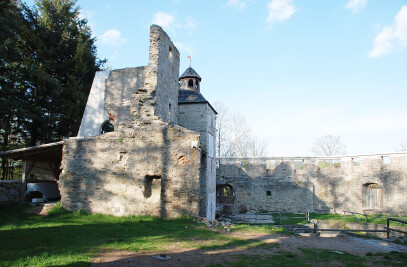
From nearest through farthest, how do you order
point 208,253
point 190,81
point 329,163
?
point 208,253 → point 190,81 → point 329,163

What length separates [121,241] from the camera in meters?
7.25

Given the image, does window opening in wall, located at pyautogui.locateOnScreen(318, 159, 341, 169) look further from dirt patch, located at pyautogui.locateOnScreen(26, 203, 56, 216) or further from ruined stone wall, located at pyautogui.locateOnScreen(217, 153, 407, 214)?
dirt patch, located at pyautogui.locateOnScreen(26, 203, 56, 216)

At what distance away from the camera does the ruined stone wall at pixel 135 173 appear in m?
10.6

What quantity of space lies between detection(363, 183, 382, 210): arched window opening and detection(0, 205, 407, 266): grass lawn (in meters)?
16.5

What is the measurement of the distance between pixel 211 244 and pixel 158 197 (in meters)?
4.07

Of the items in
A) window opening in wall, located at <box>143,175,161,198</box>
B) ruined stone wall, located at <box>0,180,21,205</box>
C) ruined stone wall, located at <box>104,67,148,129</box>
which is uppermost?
ruined stone wall, located at <box>104,67,148,129</box>

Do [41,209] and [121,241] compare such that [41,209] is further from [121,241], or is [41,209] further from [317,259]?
[317,259]

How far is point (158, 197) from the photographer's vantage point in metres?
10.7

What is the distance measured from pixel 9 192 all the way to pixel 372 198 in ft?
79.3

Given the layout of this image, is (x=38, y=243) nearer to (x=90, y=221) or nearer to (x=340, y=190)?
(x=90, y=221)

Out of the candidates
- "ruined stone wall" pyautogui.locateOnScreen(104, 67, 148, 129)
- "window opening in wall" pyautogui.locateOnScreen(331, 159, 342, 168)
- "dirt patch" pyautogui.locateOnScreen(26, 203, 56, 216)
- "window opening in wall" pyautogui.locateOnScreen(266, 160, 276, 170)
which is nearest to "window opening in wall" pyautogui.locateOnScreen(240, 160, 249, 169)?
"window opening in wall" pyautogui.locateOnScreen(266, 160, 276, 170)

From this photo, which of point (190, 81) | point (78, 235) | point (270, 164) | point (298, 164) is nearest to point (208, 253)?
point (78, 235)

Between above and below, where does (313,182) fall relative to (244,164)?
below

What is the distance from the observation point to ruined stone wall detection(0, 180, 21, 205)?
43.9 ft
